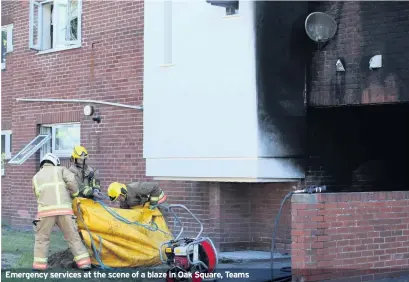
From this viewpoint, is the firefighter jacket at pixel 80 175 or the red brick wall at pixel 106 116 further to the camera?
the red brick wall at pixel 106 116

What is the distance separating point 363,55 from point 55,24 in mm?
7589

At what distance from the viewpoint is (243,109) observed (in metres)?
10.6

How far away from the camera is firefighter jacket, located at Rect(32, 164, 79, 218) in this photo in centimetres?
980

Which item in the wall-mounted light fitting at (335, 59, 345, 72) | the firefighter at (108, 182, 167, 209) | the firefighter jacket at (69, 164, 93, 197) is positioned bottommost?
the firefighter at (108, 182, 167, 209)

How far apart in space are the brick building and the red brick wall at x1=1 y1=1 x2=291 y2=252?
0.03 meters

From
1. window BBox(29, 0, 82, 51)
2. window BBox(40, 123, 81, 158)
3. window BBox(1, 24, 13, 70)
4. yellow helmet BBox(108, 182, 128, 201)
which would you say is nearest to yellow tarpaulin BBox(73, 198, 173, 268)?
yellow helmet BBox(108, 182, 128, 201)

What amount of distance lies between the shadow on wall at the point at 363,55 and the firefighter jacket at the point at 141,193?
262cm

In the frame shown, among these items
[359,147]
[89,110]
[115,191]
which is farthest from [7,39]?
[359,147]

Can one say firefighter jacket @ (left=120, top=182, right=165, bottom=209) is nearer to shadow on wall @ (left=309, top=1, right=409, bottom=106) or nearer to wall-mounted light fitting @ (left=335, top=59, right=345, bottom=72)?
shadow on wall @ (left=309, top=1, right=409, bottom=106)

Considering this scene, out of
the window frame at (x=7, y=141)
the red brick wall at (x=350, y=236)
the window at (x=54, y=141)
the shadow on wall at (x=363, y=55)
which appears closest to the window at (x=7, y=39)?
the window frame at (x=7, y=141)

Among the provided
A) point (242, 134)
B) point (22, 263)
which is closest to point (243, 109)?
point (242, 134)

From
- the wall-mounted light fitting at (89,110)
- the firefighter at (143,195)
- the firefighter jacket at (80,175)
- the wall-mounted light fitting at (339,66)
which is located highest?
the wall-mounted light fitting at (339,66)

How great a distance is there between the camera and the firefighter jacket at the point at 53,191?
32.1 feet

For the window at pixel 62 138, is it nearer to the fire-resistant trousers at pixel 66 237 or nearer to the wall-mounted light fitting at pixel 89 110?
the wall-mounted light fitting at pixel 89 110
